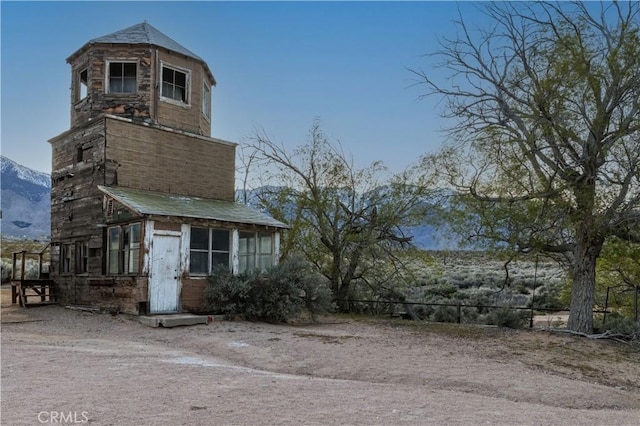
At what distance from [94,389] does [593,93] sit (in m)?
12.0

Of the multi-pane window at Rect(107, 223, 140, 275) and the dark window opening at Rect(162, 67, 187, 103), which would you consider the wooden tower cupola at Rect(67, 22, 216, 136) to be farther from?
the multi-pane window at Rect(107, 223, 140, 275)

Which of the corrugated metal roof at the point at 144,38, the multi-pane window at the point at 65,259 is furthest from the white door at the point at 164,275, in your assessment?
the corrugated metal roof at the point at 144,38

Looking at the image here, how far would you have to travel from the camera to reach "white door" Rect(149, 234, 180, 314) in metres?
14.0

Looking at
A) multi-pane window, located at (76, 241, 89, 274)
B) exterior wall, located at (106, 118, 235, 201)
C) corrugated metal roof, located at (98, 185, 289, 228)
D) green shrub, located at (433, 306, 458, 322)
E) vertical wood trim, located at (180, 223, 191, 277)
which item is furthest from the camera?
green shrub, located at (433, 306, 458, 322)

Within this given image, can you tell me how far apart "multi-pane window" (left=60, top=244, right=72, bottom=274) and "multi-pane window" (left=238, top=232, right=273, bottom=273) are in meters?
5.75

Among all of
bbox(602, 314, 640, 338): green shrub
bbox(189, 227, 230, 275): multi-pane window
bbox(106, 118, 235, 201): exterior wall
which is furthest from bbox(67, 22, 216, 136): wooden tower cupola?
bbox(602, 314, 640, 338): green shrub

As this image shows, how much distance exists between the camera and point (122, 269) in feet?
49.3

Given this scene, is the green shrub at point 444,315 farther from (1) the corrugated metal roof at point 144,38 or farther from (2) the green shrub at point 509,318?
(1) the corrugated metal roof at point 144,38

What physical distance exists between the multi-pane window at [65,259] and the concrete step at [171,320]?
551 centimetres

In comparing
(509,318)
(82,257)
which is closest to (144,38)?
(82,257)

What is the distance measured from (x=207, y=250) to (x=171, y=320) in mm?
2940

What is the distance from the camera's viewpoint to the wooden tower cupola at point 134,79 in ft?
55.7

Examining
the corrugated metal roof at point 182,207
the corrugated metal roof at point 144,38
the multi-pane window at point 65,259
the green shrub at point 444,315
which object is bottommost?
the green shrub at point 444,315

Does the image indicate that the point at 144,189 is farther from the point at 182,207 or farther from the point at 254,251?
the point at 254,251
